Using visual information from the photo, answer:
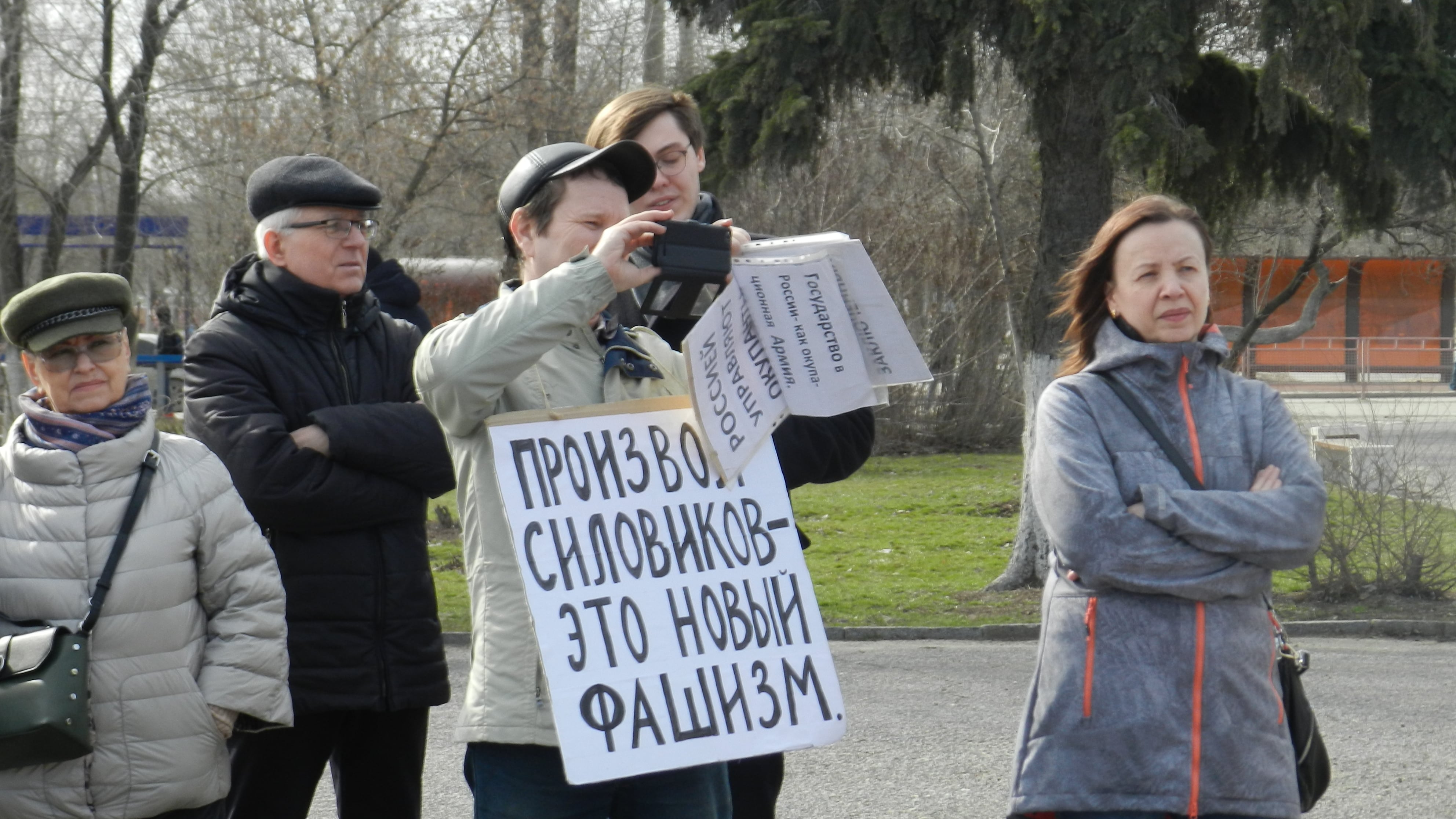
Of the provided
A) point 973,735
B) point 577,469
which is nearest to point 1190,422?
point 577,469

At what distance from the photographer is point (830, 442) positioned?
301 centimetres

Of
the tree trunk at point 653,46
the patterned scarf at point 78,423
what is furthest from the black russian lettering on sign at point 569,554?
the tree trunk at point 653,46

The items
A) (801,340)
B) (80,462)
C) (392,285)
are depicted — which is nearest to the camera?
(801,340)

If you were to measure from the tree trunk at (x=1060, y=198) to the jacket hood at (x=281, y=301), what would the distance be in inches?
240

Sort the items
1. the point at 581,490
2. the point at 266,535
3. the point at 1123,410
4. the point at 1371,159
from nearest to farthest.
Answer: the point at 581,490 < the point at 1123,410 < the point at 266,535 < the point at 1371,159

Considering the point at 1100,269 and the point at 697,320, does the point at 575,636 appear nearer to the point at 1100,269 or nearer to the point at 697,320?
the point at 697,320

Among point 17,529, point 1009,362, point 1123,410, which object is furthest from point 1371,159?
point 1009,362

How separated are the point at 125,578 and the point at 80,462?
0.83 feet

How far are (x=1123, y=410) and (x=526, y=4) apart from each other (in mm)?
15334

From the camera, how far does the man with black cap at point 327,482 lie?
10.2 ft

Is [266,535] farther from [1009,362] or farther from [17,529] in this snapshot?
[1009,362]

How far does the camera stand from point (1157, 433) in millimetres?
2848

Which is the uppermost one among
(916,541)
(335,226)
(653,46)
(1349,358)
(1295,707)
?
(653,46)

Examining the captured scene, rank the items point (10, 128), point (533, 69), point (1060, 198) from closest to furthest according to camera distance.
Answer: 1. point (1060, 198)
2. point (533, 69)
3. point (10, 128)
